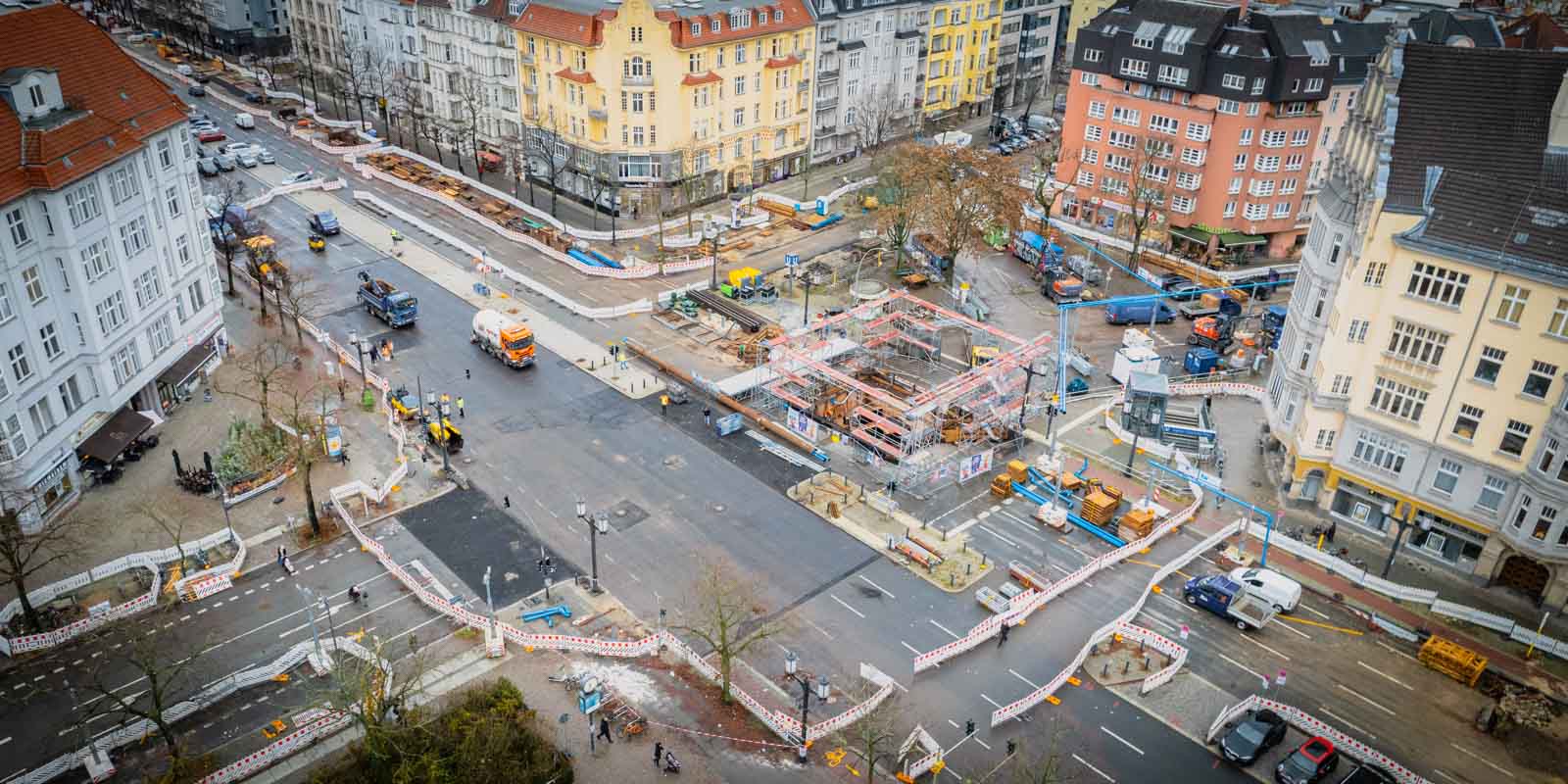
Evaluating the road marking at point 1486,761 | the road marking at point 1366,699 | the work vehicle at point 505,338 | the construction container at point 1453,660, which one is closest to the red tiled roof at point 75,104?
the work vehicle at point 505,338

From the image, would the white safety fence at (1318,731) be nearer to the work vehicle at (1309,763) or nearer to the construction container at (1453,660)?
the work vehicle at (1309,763)

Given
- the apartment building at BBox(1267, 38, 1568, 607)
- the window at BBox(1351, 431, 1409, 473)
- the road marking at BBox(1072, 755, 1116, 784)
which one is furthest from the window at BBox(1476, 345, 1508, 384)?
the road marking at BBox(1072, 755, 1116, 784)

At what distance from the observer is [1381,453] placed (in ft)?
204

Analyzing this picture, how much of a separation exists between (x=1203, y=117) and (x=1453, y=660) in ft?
195

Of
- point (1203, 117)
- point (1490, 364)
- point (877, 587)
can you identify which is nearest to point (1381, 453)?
point (1490, 364)

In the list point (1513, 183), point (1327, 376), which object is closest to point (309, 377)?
point (1327, 376)

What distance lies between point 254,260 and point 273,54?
84.1 m

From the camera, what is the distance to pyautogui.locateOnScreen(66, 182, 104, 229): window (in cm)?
6009

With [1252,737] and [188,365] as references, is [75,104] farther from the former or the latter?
[1252,737]

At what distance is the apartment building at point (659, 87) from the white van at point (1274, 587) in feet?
210

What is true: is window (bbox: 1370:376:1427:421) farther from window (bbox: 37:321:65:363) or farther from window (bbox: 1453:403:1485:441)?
window (bbox: 37:321:65:363)

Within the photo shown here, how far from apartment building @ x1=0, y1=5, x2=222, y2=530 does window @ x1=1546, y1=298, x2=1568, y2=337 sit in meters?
78.3

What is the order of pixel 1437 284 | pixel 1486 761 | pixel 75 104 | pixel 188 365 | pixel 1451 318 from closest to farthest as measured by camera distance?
pixel 1486 761 → pixel 1451 318 → pixel 1437 284 → pixel 75 104 → pixel 188 365

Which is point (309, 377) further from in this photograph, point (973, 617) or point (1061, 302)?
point (1061, 302)
